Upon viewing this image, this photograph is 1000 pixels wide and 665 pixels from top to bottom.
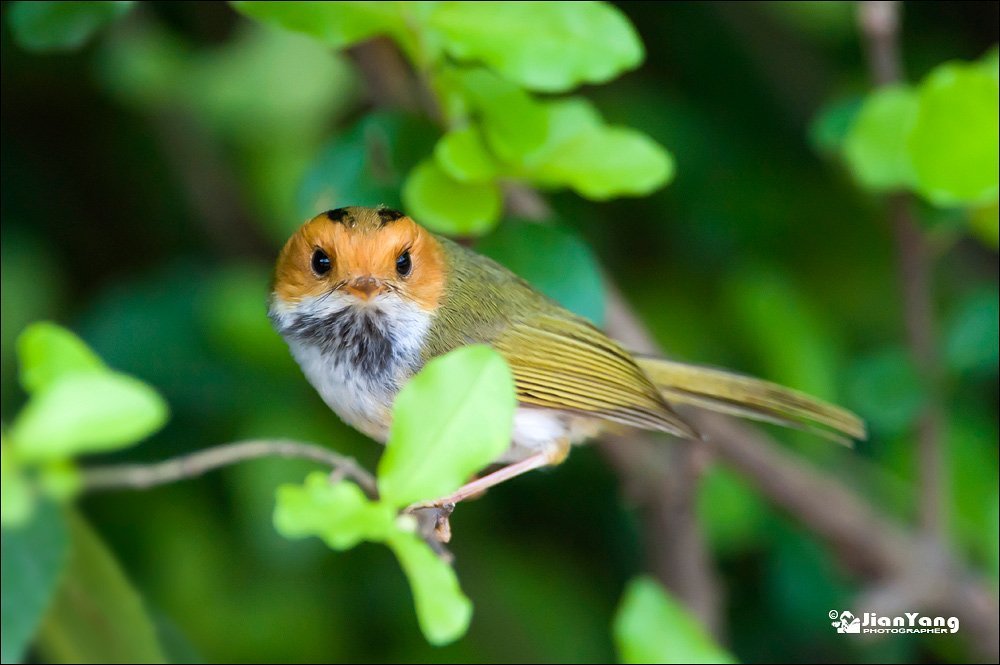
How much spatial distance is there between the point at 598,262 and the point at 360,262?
108cm

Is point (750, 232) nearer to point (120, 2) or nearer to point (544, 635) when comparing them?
point (544, 635)

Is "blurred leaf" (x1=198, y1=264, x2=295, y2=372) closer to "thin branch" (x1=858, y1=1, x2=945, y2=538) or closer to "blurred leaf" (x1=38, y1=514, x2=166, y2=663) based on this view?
"blurred leaf" (x1=38, y1=514, x2=166, y2=663)

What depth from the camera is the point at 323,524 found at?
86 centimetres

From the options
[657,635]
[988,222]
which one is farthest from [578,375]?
[988,222]

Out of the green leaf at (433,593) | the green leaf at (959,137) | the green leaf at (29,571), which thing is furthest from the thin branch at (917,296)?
the green leaf at (29,571)

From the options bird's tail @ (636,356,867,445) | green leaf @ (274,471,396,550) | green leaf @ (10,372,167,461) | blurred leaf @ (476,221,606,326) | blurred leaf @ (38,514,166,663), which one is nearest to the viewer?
green leaf @ (10,372,167,461)

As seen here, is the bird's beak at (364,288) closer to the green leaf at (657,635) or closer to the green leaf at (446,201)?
the green leaf at (446,201)

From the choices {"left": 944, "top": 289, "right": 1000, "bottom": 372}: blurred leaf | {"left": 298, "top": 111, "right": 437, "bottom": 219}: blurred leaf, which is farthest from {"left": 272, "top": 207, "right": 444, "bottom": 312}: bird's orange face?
{"left": 944, "top": 289, "right": 1000, "bottom": 372}: blurred leaf

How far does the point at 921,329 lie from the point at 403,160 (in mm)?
1181

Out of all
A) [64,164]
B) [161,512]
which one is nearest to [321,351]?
[161,512]

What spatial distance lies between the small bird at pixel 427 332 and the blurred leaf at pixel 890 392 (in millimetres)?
538

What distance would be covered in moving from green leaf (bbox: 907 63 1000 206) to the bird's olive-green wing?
573 mm

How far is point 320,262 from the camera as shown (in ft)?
4.60

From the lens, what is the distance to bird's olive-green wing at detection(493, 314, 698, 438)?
1597 mm
